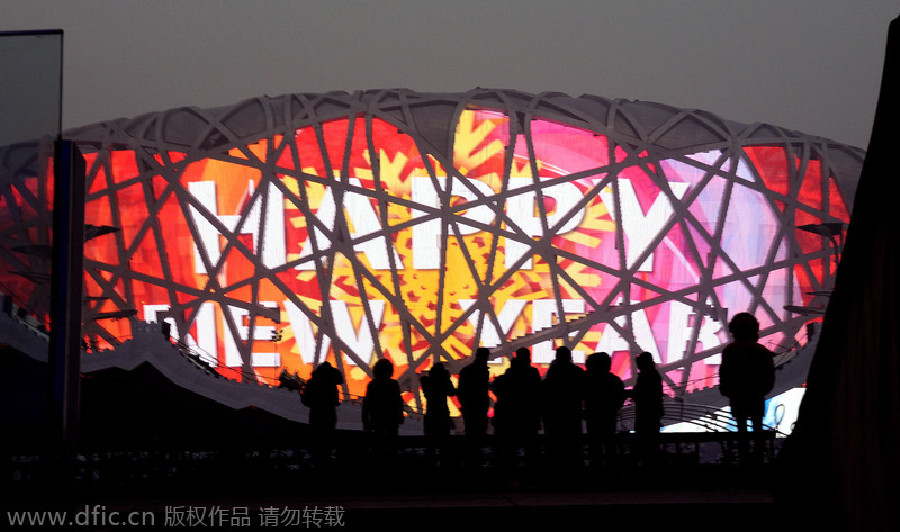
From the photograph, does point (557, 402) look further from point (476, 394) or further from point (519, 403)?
point (476, 394)

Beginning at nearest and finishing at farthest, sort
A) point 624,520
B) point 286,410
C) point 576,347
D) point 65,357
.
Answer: point 65,357
point 624,520
point 286,410
point 576,347

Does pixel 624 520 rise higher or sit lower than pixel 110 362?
lower

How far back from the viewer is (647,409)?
1181 cm

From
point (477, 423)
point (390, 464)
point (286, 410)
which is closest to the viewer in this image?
point (390, 464)

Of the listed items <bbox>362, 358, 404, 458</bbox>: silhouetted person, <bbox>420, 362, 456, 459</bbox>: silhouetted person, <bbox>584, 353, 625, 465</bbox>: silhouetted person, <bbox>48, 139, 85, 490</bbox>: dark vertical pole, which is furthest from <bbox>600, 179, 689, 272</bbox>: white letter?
<bbox>48, 139, 85, 490</bbox>: dark vertical pole

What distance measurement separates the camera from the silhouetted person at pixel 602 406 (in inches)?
439

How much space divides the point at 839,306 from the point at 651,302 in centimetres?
2832

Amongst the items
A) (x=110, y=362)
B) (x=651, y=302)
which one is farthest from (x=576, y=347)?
(x=110, y=362)

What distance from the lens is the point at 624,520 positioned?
7.65 meters

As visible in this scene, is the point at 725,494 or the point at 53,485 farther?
the point at 725,494

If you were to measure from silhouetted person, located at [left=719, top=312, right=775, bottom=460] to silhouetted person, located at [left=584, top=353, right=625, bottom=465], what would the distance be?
1147 millimetres

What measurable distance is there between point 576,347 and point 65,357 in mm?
27840

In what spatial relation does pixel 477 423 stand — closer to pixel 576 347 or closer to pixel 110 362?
pixel 110 362

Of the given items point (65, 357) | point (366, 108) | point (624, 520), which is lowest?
point (624, 520)
